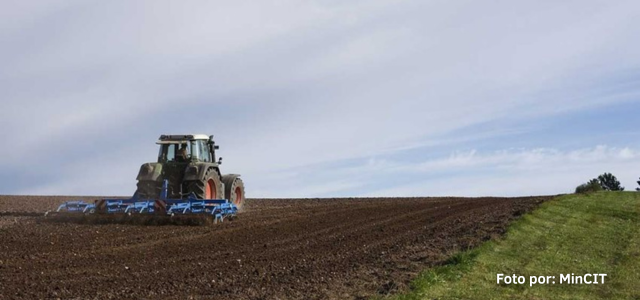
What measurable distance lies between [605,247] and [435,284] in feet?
22.2

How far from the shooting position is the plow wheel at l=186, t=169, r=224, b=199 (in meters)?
21.7

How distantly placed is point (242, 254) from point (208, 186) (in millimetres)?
9555

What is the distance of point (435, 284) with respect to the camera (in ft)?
33.8

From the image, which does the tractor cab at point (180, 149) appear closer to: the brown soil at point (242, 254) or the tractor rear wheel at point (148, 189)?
the tractor rear wheel at point (148, 189)

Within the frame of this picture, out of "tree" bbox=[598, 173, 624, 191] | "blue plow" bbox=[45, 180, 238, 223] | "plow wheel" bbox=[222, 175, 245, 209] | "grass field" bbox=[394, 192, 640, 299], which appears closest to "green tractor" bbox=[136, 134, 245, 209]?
"plow wheel" bbox=[222, 175, 245, 209]

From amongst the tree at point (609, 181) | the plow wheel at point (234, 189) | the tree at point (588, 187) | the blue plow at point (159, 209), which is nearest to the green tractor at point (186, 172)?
the plow wheel at point (234, 189)

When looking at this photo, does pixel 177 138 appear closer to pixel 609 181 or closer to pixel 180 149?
pixel 180 149

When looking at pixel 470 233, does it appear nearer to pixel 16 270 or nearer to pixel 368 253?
pixel 368 253

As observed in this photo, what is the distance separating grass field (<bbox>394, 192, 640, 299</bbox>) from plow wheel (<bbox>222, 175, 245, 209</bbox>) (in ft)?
30.8

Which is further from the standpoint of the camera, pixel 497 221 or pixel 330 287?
pixel 497 221

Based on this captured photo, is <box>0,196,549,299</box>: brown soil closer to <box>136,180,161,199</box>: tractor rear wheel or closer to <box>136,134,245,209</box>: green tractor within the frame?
<box>136,134,245,209</box>: green tractor

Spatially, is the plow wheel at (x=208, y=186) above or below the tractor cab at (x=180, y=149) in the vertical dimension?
below

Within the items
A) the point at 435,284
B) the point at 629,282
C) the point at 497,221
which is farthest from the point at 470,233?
the point at 435,284

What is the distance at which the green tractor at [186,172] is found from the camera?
2178cm
